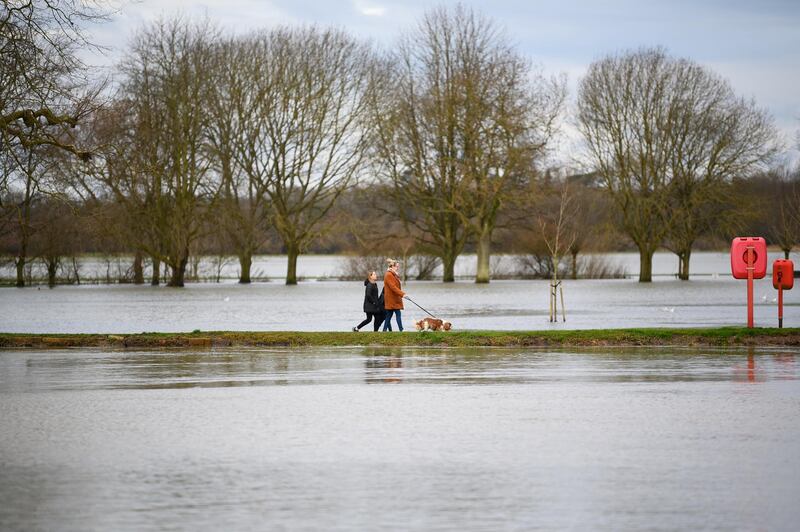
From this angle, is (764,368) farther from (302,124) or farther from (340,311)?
(302,124)

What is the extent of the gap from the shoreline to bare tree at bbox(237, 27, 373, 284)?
51046 mm

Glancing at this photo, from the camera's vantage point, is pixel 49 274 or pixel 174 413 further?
pixel 49 274

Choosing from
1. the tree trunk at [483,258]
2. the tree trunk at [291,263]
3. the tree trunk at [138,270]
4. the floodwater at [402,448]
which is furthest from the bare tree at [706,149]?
the floodwater at [402,448]

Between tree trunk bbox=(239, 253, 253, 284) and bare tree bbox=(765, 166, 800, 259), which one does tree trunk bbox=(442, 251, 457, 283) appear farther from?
bare tree bbox=(765, 166, 800, 259)

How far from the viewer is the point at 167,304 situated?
4575 cm

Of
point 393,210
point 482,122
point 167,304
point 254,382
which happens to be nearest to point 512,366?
point 254,382

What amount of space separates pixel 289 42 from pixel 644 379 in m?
64.3

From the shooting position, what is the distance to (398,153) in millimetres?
74938

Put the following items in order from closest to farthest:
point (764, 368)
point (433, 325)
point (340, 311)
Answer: point (764, 368) → point (433, 325) → point (340, 311)

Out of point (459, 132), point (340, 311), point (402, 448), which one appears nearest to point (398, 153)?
point (459, 132)

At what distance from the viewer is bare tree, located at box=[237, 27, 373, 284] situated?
74.0 meters

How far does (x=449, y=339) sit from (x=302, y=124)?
53018 mm

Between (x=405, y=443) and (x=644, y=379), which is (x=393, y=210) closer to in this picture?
(x=644, y=379)

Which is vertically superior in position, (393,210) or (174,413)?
(393,210)
